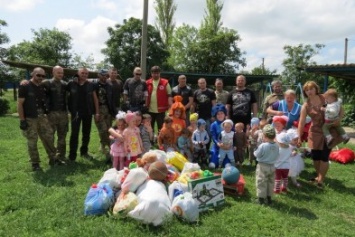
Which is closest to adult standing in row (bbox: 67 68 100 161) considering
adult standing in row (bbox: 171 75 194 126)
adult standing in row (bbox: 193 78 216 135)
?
adult standing in row (bbox: 171 75 194 126)

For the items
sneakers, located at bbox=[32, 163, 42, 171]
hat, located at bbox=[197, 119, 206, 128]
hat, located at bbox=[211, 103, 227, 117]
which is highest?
hat, located at bbox=[211, 103, 227, 117]

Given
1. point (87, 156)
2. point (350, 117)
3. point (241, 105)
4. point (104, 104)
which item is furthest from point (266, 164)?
point (350, 117)

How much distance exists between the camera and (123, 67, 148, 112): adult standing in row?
8086mm

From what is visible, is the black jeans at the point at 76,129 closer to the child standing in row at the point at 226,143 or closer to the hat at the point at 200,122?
the hat at the point at 200,122

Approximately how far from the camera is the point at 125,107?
8227mm

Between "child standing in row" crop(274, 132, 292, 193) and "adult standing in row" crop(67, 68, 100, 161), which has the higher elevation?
"adult standing in row" crop(67, 68, 100, 161)

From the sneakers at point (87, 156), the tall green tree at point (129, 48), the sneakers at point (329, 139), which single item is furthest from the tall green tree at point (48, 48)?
the sneakers at point (329, 139)

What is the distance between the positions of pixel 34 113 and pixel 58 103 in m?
0.62

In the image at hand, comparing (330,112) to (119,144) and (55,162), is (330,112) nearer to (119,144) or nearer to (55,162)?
(119,144)

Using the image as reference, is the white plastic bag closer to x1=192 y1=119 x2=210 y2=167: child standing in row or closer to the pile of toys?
the pile of toys

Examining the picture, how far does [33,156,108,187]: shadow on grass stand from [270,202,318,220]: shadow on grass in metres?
3.50

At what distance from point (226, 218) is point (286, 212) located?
3.34 ft

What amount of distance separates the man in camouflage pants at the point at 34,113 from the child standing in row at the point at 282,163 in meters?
4.57

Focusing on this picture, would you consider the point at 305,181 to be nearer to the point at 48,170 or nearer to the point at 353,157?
the point at 353,157
